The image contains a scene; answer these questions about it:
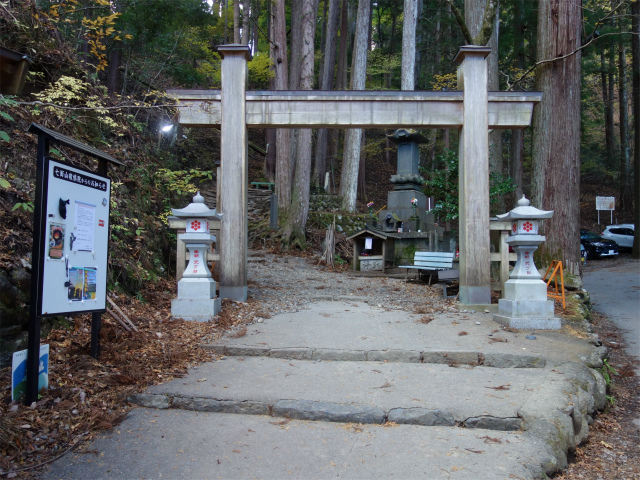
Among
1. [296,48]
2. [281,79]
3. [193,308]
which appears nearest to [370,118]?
[193,308]

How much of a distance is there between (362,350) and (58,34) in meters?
8.83

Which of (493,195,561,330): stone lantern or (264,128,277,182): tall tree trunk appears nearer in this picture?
(493,195,561,330): stone lantern

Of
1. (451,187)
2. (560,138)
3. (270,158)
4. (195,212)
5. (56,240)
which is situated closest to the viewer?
(56,240)

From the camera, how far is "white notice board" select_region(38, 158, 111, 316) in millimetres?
3799

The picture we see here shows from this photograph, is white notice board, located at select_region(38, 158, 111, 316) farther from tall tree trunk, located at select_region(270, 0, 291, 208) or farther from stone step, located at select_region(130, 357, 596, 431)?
tall tree trunk, located at select_region(270, 0, 291, 208)

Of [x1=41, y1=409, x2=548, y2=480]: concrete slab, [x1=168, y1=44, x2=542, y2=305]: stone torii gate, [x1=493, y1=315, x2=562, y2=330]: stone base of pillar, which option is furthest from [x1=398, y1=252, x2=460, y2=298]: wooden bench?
[x1=41, y1=409, x2=548, y2=480]: concrete slab

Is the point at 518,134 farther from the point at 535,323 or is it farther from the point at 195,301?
the point at 195,301

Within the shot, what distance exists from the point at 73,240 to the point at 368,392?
3019 millimetres

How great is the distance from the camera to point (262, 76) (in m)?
24.2

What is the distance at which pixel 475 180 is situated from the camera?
26.4 feet

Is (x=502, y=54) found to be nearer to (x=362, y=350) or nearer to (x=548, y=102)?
(x=548, y=102)

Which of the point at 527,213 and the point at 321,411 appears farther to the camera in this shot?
the point at 527,213

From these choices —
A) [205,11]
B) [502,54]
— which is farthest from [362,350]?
[502,54]

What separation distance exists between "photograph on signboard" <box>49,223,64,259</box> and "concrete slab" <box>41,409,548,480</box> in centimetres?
151
